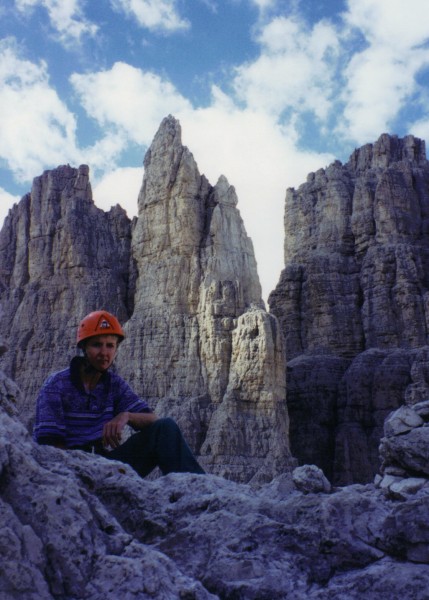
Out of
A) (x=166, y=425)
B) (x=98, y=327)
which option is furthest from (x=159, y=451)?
(x=98, y=327)

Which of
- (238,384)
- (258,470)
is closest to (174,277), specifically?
(238,384)

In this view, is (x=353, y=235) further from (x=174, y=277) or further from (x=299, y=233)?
(x=174, y=277)

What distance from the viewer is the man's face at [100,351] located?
480 cm

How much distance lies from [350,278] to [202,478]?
44.4 m

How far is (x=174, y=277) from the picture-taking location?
3912 cm

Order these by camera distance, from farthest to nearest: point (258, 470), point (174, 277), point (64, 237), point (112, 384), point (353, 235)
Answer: point (353, 235), point (64, 237), point (174, 277), point (258, 470), point (112, 384)

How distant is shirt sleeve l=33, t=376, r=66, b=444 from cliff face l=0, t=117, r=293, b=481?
26587mm

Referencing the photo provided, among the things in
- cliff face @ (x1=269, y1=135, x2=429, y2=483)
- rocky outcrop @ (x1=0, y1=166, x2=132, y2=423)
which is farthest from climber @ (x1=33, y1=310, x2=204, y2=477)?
rocky outcrop @ (x1=0, y1=166, x2=132, y2=423)

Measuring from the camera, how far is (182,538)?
3.62 metres

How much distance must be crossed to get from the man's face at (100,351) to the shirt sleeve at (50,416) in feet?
0.97

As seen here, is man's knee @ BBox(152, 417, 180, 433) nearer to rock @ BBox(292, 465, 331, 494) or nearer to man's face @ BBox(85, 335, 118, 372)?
man's face @ BBox(85, 335, 118, 372)

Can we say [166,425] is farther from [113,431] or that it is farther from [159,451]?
[113,431]

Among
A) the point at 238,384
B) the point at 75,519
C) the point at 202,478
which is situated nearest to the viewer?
the point at 75,519

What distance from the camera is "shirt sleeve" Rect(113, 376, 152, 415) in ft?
16.6
